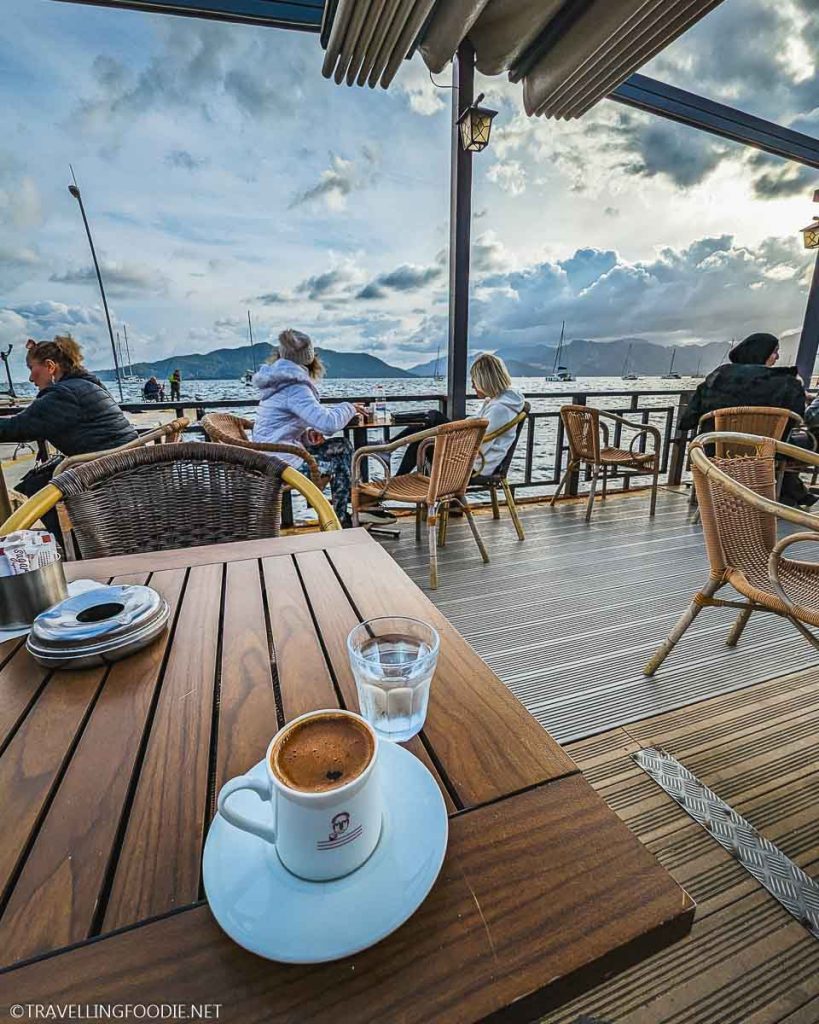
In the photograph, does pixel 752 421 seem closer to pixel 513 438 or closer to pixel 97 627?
pixel 513 438

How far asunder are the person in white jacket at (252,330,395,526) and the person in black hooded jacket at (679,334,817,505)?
285cm

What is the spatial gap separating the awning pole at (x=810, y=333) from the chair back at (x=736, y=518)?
5.25m

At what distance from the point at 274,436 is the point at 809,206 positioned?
6.00m

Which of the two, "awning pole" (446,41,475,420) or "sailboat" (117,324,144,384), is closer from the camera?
"awning pole" (446,41,475,420)

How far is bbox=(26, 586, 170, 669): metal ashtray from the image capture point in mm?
649

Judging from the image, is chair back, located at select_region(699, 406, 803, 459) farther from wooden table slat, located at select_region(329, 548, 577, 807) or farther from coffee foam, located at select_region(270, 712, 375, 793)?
coffee foam, located at select_region(270, 712, 375, 793)

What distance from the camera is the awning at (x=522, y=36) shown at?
9.03ft

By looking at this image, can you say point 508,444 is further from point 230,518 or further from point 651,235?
point 651,235

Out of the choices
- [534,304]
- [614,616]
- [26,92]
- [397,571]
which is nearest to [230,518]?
[397,571]

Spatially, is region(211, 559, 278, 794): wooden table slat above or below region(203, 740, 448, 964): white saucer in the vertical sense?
below

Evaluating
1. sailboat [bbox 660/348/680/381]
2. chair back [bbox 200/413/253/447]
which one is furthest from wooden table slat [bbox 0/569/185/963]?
sailboat [bbox 660/348/680/381]

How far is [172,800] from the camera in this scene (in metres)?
0.46

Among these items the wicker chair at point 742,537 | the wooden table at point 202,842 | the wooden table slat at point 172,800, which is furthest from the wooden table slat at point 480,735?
the wicker chair at point 742,537

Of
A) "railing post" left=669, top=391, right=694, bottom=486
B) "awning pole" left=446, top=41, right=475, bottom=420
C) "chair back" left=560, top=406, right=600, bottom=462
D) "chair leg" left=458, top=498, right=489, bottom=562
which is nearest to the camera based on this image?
"chair leg" left=458, top=498, right=489, bottom=562
